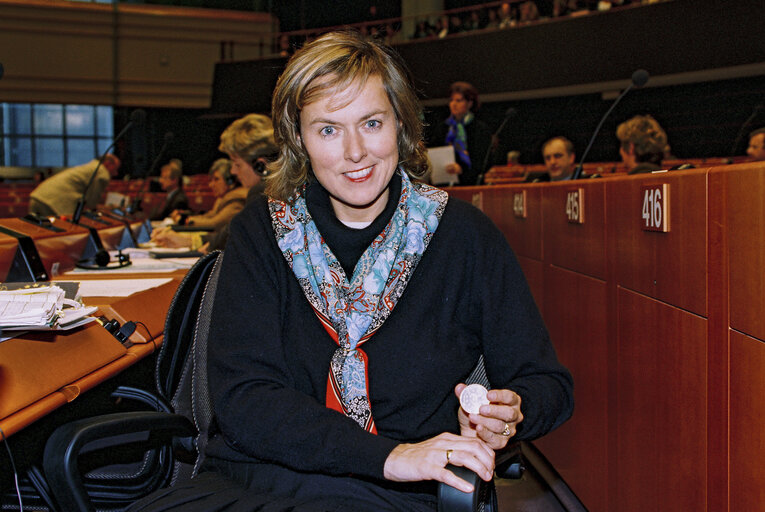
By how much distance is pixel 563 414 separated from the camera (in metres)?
1.23

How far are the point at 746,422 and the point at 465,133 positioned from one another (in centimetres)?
350

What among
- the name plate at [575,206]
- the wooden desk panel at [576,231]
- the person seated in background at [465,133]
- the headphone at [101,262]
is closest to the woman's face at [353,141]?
the wooden desk panel at [576,231]

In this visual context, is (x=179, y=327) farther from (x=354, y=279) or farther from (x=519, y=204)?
(x=519, y=204)

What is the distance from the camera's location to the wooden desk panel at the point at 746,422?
1.07m

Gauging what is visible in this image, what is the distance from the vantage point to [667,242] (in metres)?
1.44

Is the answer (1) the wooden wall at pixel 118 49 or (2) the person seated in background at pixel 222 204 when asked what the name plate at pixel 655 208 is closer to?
(2) the person seated in background at pixel 222 204

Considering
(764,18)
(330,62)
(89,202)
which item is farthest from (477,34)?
(330,62)

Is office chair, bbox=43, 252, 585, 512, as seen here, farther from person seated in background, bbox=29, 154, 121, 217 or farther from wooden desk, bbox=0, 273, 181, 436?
person seated in background, bbox=29, 154, 121, 217

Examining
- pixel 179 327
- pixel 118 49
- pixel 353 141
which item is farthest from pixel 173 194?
pixel 118 49

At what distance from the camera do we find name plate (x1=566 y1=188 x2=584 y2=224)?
2.08 meters

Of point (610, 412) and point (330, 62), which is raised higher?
point (330, 62)

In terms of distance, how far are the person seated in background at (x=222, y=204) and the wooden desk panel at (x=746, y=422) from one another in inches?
93.5

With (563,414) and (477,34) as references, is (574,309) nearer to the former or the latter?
(563,414)

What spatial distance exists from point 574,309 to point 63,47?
13.3 meters
